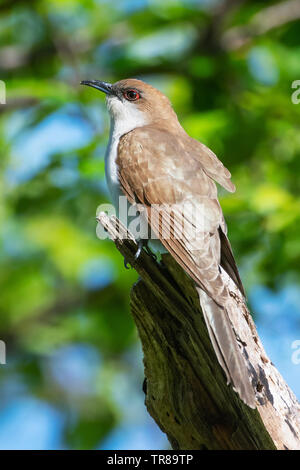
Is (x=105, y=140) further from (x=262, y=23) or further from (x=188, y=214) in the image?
(x=262, y=23)

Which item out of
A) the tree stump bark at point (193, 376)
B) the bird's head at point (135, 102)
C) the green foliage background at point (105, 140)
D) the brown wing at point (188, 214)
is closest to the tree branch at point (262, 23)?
the green foliage background at point (105, 140)

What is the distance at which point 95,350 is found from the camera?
909 centimetres

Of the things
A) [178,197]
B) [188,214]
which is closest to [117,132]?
[178,197]

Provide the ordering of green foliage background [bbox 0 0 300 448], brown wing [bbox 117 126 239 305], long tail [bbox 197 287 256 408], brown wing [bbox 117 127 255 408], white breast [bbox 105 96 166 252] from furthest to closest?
green foliage background [bbox 0 0 300 448], white breast [bbox 105 96 166 252], brown wing [bbox 117 126 239 305], brown wing [bbox 117 127 255 408], long tail [bbox 197 287 256 408]

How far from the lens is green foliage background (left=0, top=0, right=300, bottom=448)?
5.81 meters

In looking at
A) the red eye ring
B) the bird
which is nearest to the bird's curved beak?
the red eye ring

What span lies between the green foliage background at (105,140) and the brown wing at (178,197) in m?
0.43

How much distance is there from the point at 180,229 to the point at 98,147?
161 centimetres

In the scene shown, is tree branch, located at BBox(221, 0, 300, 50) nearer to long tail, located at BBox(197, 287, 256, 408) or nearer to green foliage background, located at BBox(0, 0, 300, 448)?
green foliage background, located at BBox(0, 0, 300, 448)

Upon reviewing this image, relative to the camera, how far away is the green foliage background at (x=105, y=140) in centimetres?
581

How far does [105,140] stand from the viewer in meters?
5.81

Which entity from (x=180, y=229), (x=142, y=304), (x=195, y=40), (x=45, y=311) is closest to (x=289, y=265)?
(x=180, y=229)

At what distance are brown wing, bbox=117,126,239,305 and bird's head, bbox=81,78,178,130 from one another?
1.92 ft

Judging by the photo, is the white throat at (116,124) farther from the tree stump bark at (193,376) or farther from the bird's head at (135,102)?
the tree stump bark at (193,376)
